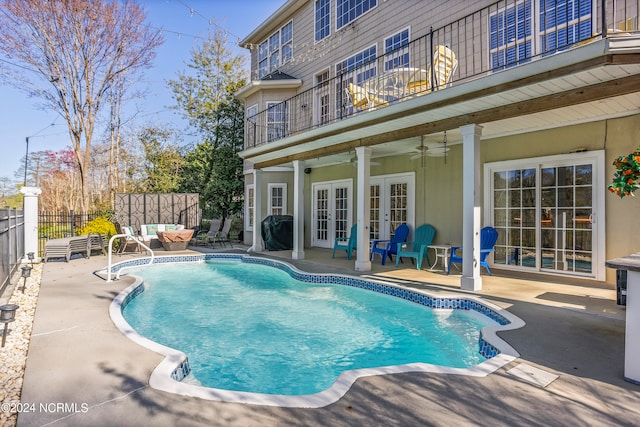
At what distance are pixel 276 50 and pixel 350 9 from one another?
13.2 ft

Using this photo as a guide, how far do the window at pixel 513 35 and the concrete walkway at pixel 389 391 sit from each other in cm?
484

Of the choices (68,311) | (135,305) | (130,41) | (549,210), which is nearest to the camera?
(68,311)

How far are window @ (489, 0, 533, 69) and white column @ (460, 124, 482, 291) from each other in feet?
5.50

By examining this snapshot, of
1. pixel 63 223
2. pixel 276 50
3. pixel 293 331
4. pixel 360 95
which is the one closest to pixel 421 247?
pixel 360 95

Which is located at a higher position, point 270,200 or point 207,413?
point 270,200

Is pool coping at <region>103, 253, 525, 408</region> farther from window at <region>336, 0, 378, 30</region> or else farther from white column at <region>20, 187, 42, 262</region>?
window at <region>336, 0, 378, 30</region>

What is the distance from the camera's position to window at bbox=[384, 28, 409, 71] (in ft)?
29.0

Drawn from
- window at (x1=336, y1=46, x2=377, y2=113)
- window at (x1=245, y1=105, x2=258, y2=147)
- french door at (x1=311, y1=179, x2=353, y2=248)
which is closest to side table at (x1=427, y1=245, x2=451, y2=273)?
french door at (x1=311, y1=179, x2=353, y2=248)

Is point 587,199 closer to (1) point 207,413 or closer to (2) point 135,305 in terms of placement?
(1) point 207,413

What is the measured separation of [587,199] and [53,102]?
1591 cm

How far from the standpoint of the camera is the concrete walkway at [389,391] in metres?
2.16

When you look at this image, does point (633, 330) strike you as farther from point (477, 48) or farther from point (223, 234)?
point (223, 234)

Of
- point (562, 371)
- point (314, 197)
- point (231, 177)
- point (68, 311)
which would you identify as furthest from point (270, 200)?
point (562, 371)

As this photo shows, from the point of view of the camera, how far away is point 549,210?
21.6 feet
